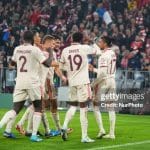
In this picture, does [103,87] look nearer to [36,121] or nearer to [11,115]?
[36,121]

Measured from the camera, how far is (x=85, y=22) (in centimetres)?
3130

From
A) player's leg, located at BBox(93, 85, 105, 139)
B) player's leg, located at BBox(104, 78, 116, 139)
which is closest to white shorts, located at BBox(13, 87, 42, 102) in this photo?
player's leg, located at BBox(93, 85, 105, 139)

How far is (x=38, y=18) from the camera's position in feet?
111

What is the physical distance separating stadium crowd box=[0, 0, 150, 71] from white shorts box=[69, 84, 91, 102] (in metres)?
11.9

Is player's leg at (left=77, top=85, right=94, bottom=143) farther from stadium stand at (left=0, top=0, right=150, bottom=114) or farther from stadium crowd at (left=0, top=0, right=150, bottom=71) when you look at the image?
stadium crowd at (left=0, top=0, right=150, bottom=71)

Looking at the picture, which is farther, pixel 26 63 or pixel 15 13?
pixel 15 13

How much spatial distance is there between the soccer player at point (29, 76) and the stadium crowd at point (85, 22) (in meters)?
12.3

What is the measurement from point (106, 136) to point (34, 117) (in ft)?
6.89

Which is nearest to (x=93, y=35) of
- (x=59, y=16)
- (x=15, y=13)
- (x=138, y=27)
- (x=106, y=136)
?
(x=138, y=27)

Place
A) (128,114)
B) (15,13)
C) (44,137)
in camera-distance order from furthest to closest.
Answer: (15,13) < (128,114) < (44,137)

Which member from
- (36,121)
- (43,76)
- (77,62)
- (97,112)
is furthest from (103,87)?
(36,121)

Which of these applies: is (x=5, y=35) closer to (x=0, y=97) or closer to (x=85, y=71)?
(x=0, y=97)

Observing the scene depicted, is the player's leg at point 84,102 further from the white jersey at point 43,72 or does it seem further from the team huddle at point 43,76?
the white jersey at point 43,72

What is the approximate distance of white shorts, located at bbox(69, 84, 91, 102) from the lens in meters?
14.4
